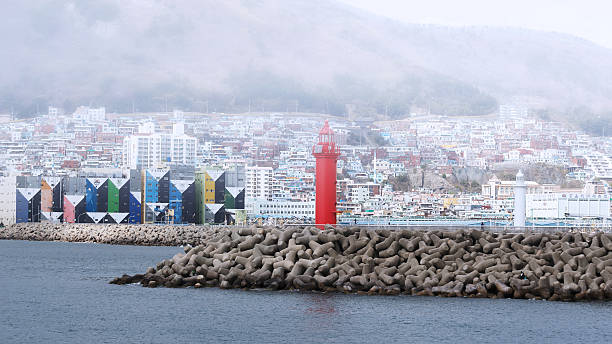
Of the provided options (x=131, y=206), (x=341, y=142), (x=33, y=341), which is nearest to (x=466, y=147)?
(x=341, y=142)

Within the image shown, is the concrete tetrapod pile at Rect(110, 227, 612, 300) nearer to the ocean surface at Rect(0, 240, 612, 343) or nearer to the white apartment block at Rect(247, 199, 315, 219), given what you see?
the ocean surface at Rect(0, 240, 612, 343)

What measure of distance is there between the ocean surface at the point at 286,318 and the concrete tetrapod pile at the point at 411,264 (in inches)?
11.5

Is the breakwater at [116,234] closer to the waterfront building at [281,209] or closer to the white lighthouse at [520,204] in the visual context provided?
the white lighthouse at [520,204]

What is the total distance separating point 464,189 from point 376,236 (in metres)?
124

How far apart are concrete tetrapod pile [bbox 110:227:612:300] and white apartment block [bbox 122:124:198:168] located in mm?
127165

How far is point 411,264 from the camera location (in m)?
21.0

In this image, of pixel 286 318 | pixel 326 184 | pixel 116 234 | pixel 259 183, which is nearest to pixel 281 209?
pixel 259 183

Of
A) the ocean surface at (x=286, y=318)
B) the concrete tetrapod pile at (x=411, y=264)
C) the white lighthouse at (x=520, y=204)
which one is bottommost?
the ocean surface at (x=286, y=318)

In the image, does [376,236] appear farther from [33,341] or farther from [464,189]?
[464,189]

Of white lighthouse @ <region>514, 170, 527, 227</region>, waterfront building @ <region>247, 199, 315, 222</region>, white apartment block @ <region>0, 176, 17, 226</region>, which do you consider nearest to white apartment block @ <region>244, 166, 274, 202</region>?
waterfront building @ <region>247, 199, 315, 222</region>

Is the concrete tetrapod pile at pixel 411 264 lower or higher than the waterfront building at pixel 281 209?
higher

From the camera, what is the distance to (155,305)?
66.7 ft

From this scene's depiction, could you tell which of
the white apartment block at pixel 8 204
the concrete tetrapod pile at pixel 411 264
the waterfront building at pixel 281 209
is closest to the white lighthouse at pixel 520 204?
the concrete tetrapod pile at pixel 411 264

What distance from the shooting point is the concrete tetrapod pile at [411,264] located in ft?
65.3
